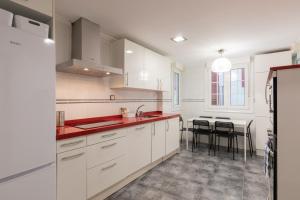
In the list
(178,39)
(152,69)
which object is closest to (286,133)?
(178,39)

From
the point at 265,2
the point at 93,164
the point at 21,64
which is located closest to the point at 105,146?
the point at 93,164

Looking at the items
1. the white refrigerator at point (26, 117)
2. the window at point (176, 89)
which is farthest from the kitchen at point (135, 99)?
the window at point (176, 89)

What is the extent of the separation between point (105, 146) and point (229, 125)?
2.64 meters

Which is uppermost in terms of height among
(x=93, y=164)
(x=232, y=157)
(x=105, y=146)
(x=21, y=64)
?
(x=21, y=64)

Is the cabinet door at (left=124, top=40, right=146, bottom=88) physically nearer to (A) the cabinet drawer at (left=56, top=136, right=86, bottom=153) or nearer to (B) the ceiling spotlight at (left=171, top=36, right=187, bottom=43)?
(B) the ceiling spotlight at (left=171, top=36, right=187, bottom=43)

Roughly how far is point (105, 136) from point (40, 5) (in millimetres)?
1414

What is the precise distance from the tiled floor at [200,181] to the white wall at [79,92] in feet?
3.90

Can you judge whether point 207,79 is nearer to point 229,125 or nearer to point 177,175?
point 229,125

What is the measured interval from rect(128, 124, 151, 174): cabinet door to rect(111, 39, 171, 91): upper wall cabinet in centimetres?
73

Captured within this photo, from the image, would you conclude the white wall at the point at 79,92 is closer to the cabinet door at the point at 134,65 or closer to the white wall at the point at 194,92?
the cabinet door at the point at 134,65

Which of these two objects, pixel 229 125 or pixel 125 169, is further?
pixel 229 125

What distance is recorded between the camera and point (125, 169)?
229 cm

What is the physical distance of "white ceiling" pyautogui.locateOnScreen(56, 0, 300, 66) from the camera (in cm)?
184

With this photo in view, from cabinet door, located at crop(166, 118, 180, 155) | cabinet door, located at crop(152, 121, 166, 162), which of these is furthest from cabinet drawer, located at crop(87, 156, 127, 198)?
cabinet door, located at crop(166, 118, 180, 155)
